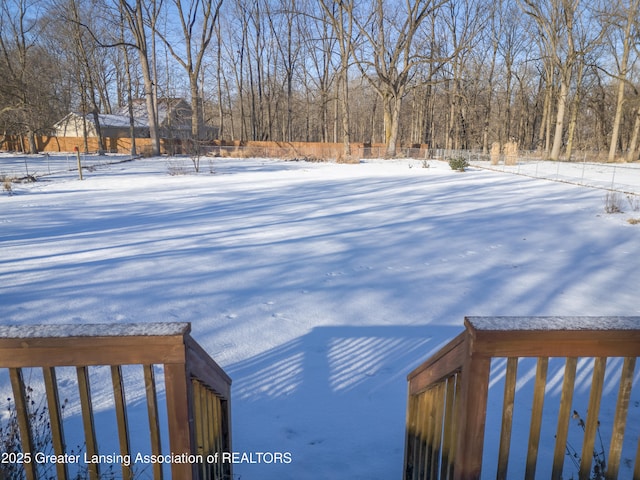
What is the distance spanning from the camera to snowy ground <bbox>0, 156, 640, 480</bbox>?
11.2 feet

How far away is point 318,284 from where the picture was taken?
6.14 metres

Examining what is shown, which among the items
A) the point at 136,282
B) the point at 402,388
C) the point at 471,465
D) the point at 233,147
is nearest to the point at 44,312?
the point at 136,282

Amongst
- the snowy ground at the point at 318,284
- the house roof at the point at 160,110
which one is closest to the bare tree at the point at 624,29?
the snowy ground at the point at 318,284

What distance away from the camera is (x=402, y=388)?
12.1 ft

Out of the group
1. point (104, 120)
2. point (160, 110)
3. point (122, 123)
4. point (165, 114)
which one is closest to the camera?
point (104, 120)

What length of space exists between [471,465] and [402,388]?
2.06 metres

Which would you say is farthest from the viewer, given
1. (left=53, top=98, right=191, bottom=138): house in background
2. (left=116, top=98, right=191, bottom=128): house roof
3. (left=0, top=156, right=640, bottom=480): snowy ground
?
(left=116, top=98, right=191, bottom=128): house roof

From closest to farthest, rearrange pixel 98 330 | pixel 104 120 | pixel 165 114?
pixel 98 330
pixel 104 120
pixel 165 114

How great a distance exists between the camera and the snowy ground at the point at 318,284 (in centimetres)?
341

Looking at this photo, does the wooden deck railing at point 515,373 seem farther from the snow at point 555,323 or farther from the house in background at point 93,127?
the house in background at point 93,127

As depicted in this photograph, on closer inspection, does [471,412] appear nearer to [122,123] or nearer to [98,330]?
[98,330]

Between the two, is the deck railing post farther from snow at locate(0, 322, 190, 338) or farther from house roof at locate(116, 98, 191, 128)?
house roof at locate(116, 98, 191, 128)

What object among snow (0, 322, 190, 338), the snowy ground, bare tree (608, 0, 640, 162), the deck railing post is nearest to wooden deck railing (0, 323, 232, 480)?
snow (0, 322, 190, 338)

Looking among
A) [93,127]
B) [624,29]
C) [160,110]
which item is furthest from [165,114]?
[624,29]
